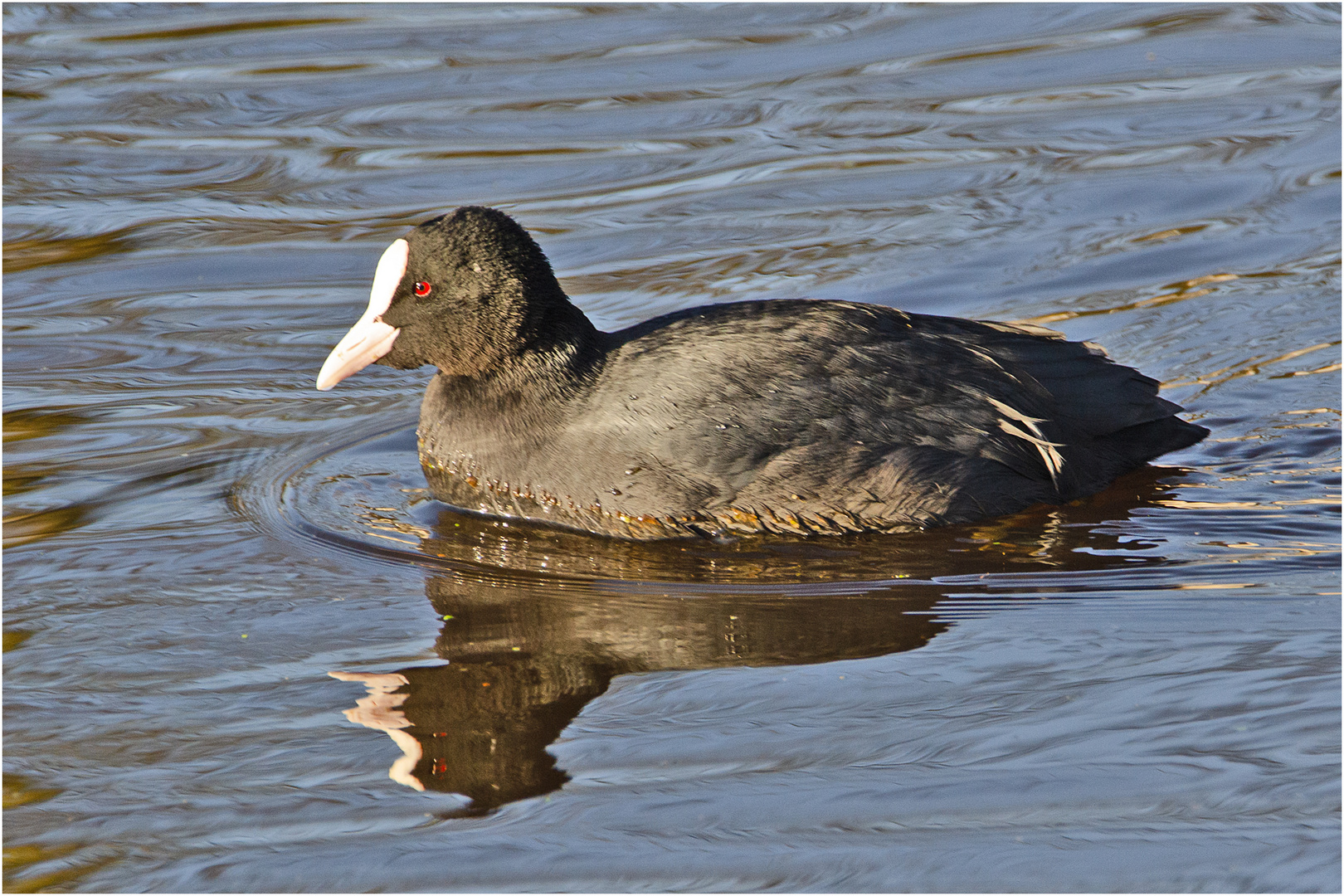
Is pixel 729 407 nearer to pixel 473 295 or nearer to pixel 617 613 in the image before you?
pixel 617 613

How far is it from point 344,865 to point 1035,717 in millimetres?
1780

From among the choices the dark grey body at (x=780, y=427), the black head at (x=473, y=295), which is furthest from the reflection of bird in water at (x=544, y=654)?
the black head at (x=473, y=295)

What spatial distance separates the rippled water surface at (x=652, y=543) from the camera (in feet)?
12.4

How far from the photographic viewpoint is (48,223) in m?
8.55

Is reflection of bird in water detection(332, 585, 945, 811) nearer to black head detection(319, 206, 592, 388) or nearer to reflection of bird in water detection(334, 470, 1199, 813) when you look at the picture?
reflection of bird in water detection(334, 470, 1199, 813)

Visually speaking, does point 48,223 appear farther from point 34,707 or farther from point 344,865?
point 344,865

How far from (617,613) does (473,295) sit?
143 centimetres

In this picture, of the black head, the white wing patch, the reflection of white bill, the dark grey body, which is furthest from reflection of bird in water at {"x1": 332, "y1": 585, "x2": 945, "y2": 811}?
the black head

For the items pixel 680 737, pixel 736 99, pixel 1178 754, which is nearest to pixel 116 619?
pixel 680 737

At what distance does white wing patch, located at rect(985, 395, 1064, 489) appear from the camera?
5.44m

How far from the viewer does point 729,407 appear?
5.28m

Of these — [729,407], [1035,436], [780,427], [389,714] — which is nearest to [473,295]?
[729,407]

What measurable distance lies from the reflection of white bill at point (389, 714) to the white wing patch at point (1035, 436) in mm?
2276

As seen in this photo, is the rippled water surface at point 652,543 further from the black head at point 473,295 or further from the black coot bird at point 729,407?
the black head at point 473,295
